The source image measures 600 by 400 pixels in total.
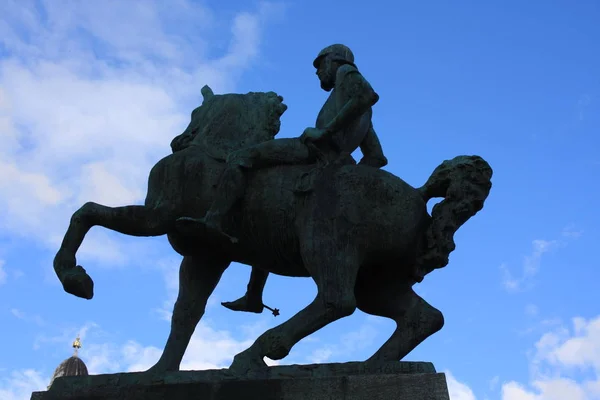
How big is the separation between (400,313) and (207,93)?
324cm

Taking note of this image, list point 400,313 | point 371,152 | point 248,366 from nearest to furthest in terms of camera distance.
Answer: point 248,366, point 400,313, point 371,152

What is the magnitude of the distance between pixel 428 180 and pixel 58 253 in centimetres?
364

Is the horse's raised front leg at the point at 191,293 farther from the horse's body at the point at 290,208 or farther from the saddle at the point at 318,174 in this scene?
the saddle at the point at 318,174

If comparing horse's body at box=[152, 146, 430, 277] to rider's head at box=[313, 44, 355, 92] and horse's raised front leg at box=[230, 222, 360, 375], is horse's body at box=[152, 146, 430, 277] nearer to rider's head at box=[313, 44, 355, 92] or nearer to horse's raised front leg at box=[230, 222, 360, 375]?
horse's raised front leg at box=[230, 222, 360, 375]

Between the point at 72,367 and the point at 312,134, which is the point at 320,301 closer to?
the point at 312,134

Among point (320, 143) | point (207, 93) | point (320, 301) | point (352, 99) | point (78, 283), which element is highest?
point (207, 93)

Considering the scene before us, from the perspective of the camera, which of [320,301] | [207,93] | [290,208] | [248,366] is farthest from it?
[207,93]

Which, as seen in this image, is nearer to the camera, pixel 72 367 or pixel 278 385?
pixel 278 385

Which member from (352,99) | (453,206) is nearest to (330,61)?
(352,99)

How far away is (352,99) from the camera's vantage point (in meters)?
7.13

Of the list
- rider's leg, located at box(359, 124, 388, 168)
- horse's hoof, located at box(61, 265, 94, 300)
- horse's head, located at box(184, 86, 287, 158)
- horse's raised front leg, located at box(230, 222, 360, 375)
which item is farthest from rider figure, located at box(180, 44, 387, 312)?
horse's hoof, located at box(61, 265, 94, 300)

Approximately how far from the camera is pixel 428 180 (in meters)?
7.07

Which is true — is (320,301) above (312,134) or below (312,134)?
below

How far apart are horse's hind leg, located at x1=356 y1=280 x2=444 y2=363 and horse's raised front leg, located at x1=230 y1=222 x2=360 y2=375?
0.59m
